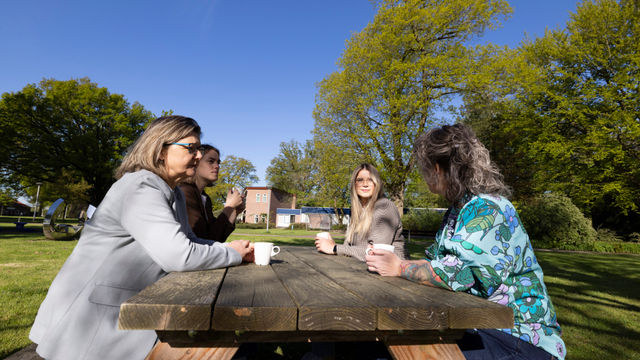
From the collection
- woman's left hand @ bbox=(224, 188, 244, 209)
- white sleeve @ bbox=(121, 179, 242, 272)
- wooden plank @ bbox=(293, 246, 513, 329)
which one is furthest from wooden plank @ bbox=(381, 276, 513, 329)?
woman's left hand @ bbox=(224, 188, 244, 209)

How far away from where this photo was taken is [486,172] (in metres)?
1.83

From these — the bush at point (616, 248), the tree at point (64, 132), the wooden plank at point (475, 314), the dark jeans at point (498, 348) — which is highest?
the tree at point (64, 132)

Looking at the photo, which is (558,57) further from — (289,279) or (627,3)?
(289,279)

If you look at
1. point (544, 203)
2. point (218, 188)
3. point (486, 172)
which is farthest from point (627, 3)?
point (218, 188)

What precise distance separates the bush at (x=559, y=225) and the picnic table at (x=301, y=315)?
2090cm

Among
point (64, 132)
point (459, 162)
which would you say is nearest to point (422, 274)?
point (459, 162)

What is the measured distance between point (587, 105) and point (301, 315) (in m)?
18.6

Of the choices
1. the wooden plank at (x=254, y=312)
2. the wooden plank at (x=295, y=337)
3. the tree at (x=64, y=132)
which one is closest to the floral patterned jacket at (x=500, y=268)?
the wooden plank at (x=295, y=337)

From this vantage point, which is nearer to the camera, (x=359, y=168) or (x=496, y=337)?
(x=496, y=337)

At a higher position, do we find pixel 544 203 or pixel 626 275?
pixel 544 203

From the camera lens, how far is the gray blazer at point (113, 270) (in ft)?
4.76

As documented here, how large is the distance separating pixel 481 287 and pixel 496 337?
265 mm

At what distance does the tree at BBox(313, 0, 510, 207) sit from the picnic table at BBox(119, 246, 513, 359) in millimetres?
14440

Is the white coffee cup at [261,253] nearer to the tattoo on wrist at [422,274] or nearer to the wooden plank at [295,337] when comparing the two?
the tattoo on wrist at [422,274]
